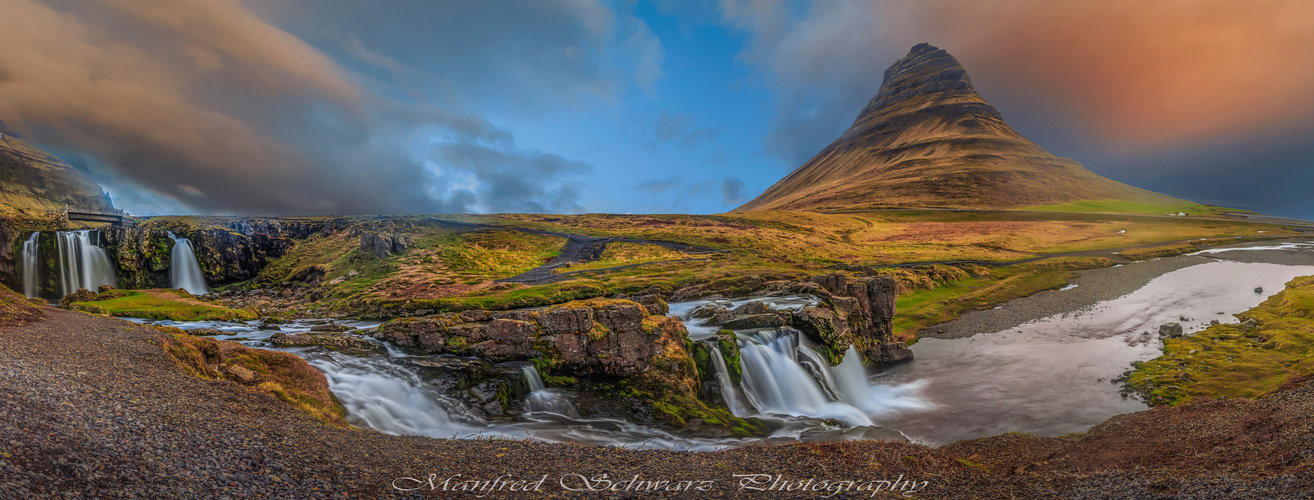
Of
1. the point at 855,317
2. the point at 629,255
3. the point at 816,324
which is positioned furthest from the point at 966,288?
the point at 816,324

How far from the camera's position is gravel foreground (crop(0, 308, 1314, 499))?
29.2ft

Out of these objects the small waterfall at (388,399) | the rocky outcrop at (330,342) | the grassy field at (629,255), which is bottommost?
the small waterfall at (388,399)

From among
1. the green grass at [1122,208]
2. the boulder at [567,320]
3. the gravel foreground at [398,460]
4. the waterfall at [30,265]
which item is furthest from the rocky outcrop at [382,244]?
the green grass at [1122,208]

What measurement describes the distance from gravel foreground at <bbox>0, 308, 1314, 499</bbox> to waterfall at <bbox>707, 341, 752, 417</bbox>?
31.5 ft

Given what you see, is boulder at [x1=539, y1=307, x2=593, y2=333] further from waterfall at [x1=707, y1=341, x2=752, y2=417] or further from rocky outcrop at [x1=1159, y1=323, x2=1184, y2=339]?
rocky outcrop at [x1=1159, y1=323, x2=1184, y2=339]

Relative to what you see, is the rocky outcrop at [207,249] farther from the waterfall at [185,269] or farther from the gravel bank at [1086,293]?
the gravel bank at [1086,293]

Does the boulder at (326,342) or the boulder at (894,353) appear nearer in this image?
the boulder at (326,342)

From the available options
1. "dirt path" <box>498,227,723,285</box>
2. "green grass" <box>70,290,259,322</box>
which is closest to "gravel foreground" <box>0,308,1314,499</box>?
"green grass" <box>70,290,259,322</box>

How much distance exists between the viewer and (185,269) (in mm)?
72562

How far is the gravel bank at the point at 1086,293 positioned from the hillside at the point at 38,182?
539 ft

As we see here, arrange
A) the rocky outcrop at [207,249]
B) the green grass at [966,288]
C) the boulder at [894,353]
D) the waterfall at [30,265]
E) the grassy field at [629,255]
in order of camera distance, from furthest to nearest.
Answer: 1. the grassy field at [629,255]
2. the rocky outcrop at [207,249]
3. the waterfall at [30,265]
4. the green grass at [966,288]
5. the boulder at [894,353]

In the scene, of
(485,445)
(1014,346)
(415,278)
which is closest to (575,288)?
(415,278)

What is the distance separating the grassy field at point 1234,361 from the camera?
89.4 ft

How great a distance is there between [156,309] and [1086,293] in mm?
101583
